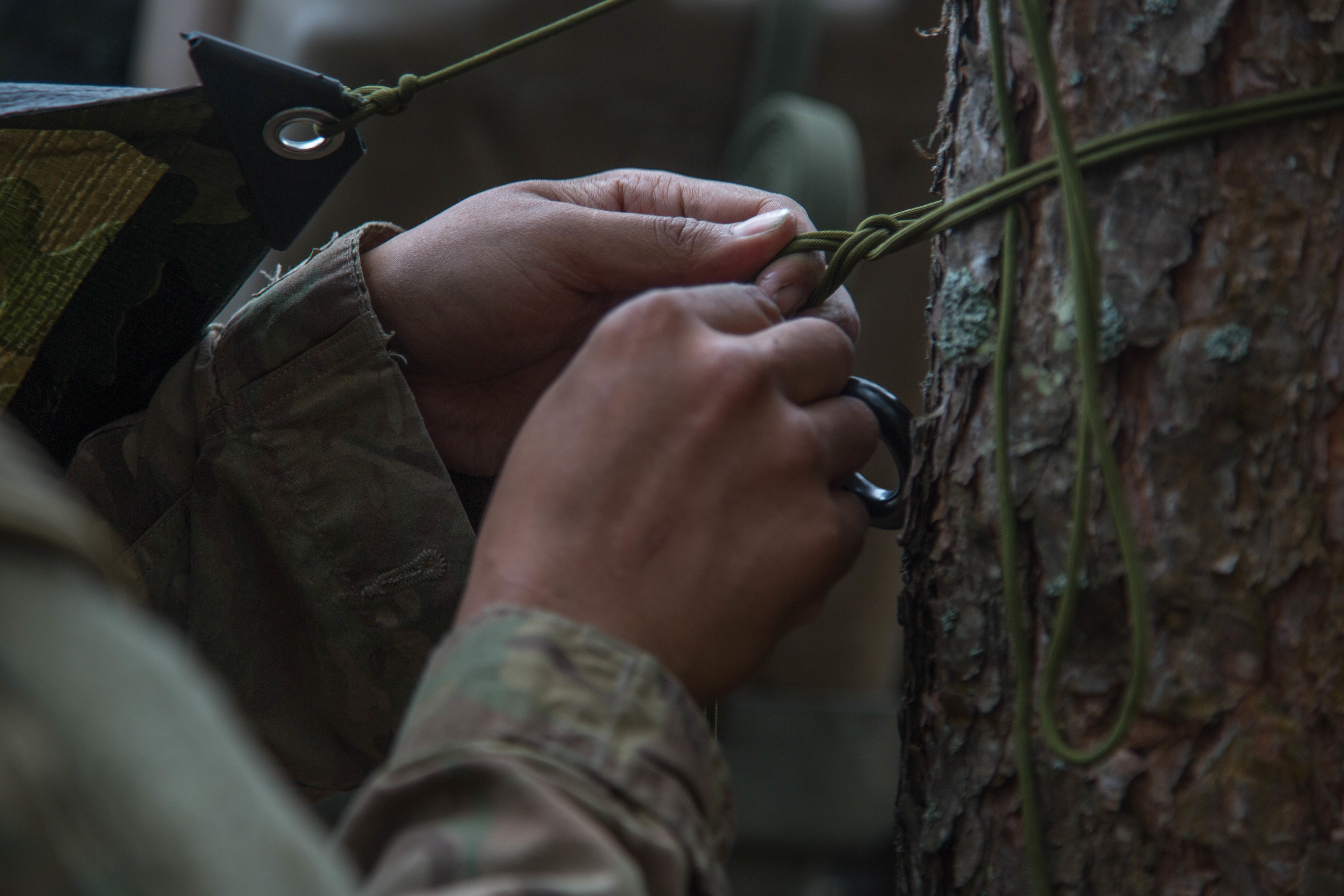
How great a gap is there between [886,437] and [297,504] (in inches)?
18.0

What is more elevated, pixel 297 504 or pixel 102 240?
pixel 102 240

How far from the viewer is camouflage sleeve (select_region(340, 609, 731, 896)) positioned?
15.0 inches

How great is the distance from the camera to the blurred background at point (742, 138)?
2.48m

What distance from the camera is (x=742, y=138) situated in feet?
7.34

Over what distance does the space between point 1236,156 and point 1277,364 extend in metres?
0.11

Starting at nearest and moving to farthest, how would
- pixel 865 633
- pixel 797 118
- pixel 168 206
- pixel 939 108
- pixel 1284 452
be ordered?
pixel 1284 452, pixel 939 108, pixel 168 206, pixel 797 118, pixel 865 633

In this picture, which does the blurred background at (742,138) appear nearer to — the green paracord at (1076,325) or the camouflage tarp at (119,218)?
the camouflage tarp at (119,218)

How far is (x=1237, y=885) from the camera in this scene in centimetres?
52

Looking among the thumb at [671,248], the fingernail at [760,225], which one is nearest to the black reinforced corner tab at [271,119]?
A: the thumb at [671,248]

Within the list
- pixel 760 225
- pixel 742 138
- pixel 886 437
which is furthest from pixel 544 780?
pixel 742 138

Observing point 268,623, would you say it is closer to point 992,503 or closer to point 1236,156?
point 992,503

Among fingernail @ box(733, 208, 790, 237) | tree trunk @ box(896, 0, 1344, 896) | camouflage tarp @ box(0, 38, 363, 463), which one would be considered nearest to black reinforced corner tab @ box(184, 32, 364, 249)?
camouflage tarp @ box(0, 38, 363, 463)

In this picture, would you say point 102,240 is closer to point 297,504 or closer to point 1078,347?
point 297,504

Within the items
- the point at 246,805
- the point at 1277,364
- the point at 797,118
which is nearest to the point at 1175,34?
the point at 1277,364
